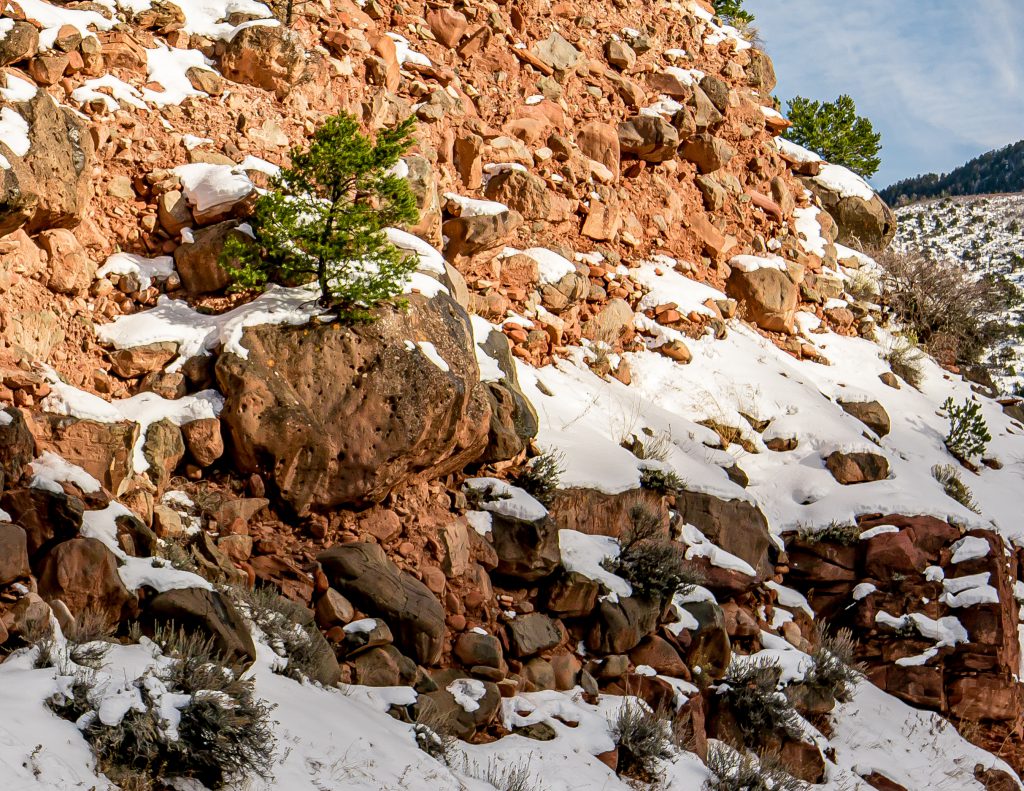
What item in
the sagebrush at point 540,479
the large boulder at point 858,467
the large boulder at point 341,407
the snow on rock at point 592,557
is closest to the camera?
the large boulder at point 341,407

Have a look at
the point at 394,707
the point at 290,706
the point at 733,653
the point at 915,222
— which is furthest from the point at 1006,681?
the point at 915,222

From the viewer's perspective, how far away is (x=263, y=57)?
31.7 feet

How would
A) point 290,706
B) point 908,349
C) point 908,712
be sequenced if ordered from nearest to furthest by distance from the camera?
point 290,706 < point 908,712 < point 908,349

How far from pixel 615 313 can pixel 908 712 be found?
588cm

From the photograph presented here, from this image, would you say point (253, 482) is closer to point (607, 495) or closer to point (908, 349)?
point (607, 495)

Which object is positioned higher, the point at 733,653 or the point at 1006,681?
the point at 1006,681

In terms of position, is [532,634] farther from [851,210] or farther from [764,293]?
[851,210]

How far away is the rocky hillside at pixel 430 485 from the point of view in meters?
5.30

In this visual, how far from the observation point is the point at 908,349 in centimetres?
1552

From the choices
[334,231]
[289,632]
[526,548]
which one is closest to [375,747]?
[289,632]

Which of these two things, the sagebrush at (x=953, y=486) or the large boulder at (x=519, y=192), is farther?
the large boulder at (x=519, y=192)

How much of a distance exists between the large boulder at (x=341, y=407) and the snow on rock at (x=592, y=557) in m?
1.48

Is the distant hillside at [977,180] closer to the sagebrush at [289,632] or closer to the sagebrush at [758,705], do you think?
the sagebrush at [758,705]

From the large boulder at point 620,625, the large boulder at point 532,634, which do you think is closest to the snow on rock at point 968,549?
the large boulder at point 620,625
